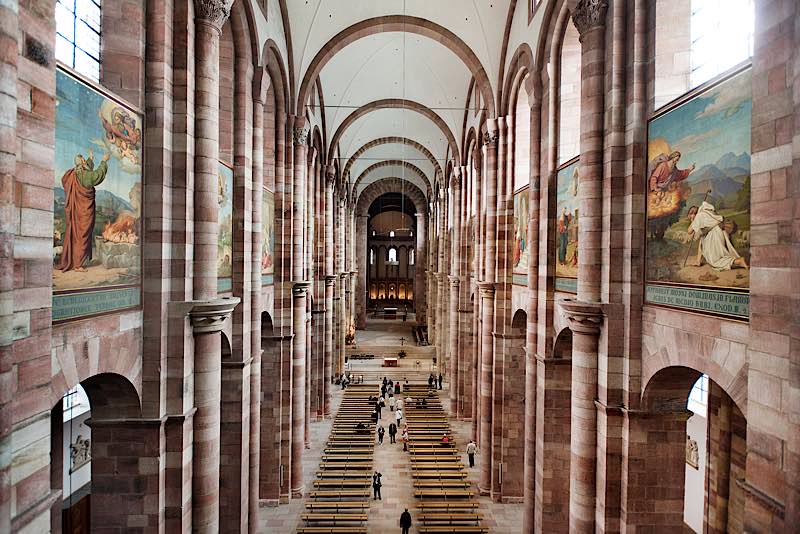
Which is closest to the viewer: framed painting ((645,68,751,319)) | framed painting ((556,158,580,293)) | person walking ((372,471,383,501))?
framed painting ((645,68,751,319))

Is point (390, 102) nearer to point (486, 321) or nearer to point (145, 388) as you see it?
point (486, 321)

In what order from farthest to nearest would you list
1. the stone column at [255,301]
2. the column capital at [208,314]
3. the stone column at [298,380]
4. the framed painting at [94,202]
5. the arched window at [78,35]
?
the stone column at [298,380]
the stone column at [255,301]
the column capital at [208,314]
the arched window at [78,35]
the framed painting at [94,202]

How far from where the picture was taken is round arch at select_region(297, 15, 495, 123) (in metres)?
19.6

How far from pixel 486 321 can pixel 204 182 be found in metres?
12.3

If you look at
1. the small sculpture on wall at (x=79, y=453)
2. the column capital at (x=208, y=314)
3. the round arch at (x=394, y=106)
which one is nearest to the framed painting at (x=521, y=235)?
the column capital at (x=208, y=314)

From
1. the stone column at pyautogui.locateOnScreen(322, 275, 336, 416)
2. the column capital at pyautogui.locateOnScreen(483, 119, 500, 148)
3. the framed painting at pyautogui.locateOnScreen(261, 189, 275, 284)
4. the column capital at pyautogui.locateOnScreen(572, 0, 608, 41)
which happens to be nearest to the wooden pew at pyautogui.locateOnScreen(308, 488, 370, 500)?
the framed painting at pyautogui.locateOnScreen(261, 189, 275, 284)

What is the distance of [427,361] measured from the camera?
4306cm

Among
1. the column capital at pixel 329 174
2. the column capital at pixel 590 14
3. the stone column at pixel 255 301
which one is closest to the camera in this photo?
the column capital at pixel 590 14

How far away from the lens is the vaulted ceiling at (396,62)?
61.7ft

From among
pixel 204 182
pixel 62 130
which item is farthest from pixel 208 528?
pixel 62 130

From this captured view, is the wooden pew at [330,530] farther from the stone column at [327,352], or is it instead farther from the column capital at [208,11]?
the column capital at [208,11]

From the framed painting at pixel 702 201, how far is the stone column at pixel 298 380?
12.6 m

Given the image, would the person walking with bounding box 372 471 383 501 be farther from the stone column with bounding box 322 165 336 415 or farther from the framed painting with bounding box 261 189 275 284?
the stone column with bounding box 322 165 336 415

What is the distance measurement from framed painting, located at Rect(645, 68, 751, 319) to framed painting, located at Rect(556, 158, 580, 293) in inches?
115
